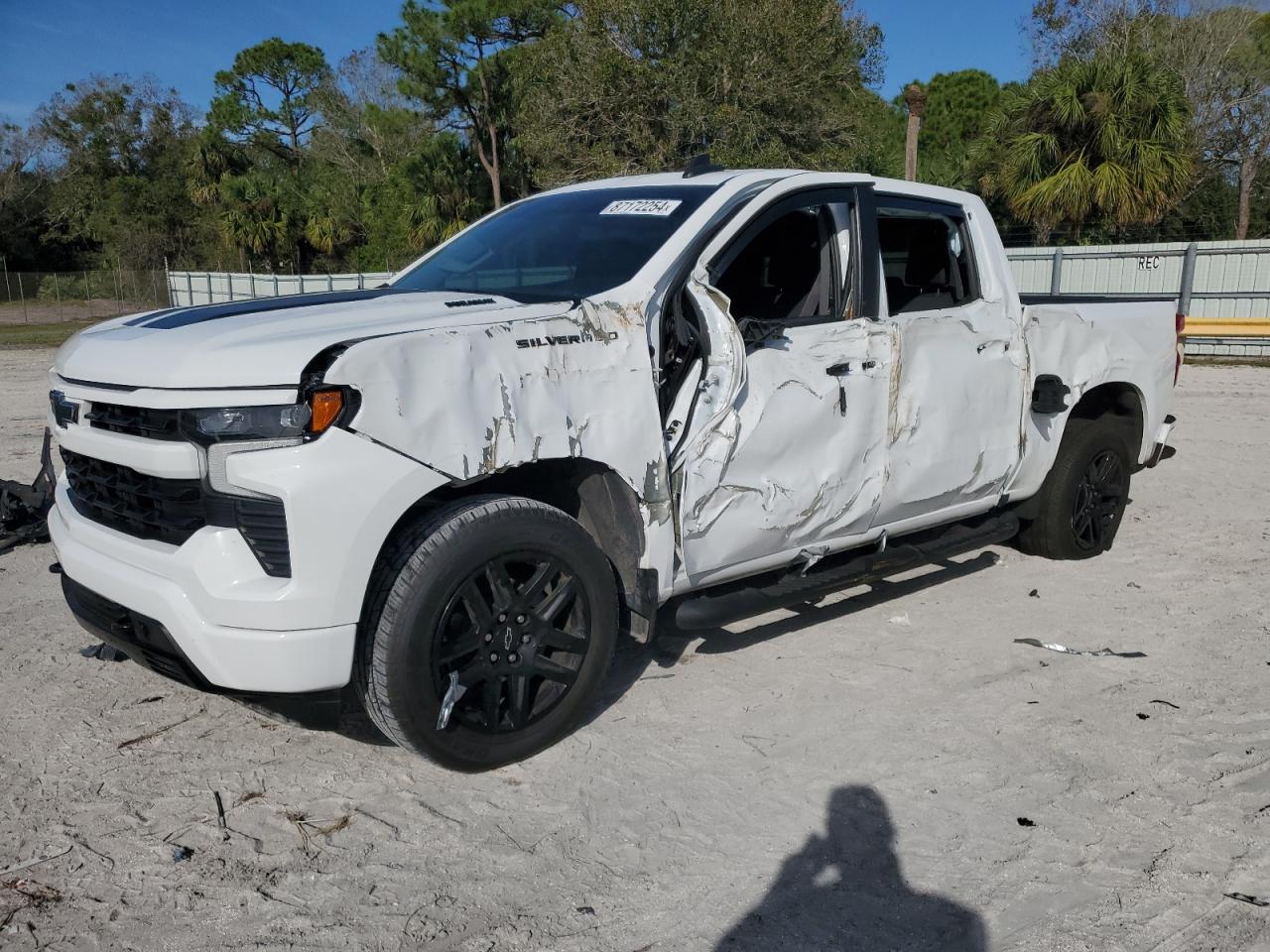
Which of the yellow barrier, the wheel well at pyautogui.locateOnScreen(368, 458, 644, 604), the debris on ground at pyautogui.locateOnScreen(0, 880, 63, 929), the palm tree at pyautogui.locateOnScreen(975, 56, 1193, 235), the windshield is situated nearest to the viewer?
the debris on ground at pyautogui.locateOnScreen(0, 880, 63, 929)

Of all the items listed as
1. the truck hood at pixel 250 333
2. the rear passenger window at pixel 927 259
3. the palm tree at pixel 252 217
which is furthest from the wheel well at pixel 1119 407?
the palm tree at pixel 252 217

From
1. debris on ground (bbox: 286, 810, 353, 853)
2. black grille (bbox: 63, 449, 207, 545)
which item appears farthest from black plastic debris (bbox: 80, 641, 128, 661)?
debris on ground (bbox: 286, 810, 353, 853)

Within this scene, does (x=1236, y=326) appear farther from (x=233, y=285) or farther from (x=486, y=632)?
(x=233, y=285)

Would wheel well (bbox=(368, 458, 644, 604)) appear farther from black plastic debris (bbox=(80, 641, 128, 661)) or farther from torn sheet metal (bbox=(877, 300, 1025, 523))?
black plastic debris (bbox=(80, 641, 128, 661))

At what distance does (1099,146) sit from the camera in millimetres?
21359

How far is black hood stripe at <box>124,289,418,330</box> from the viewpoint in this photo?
3.57 metres

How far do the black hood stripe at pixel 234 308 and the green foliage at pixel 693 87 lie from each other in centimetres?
2077

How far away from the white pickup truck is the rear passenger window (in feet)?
0.07

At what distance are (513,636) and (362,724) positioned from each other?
0.86 metres

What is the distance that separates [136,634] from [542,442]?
4.62 feet

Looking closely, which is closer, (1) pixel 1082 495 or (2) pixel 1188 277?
(1) pixel 1082 495

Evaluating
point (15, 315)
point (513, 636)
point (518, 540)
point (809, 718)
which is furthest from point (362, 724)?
point (15, 315)

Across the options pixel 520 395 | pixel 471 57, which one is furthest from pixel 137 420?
pixel 471 57

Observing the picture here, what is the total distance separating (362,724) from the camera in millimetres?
Answer: 3953
